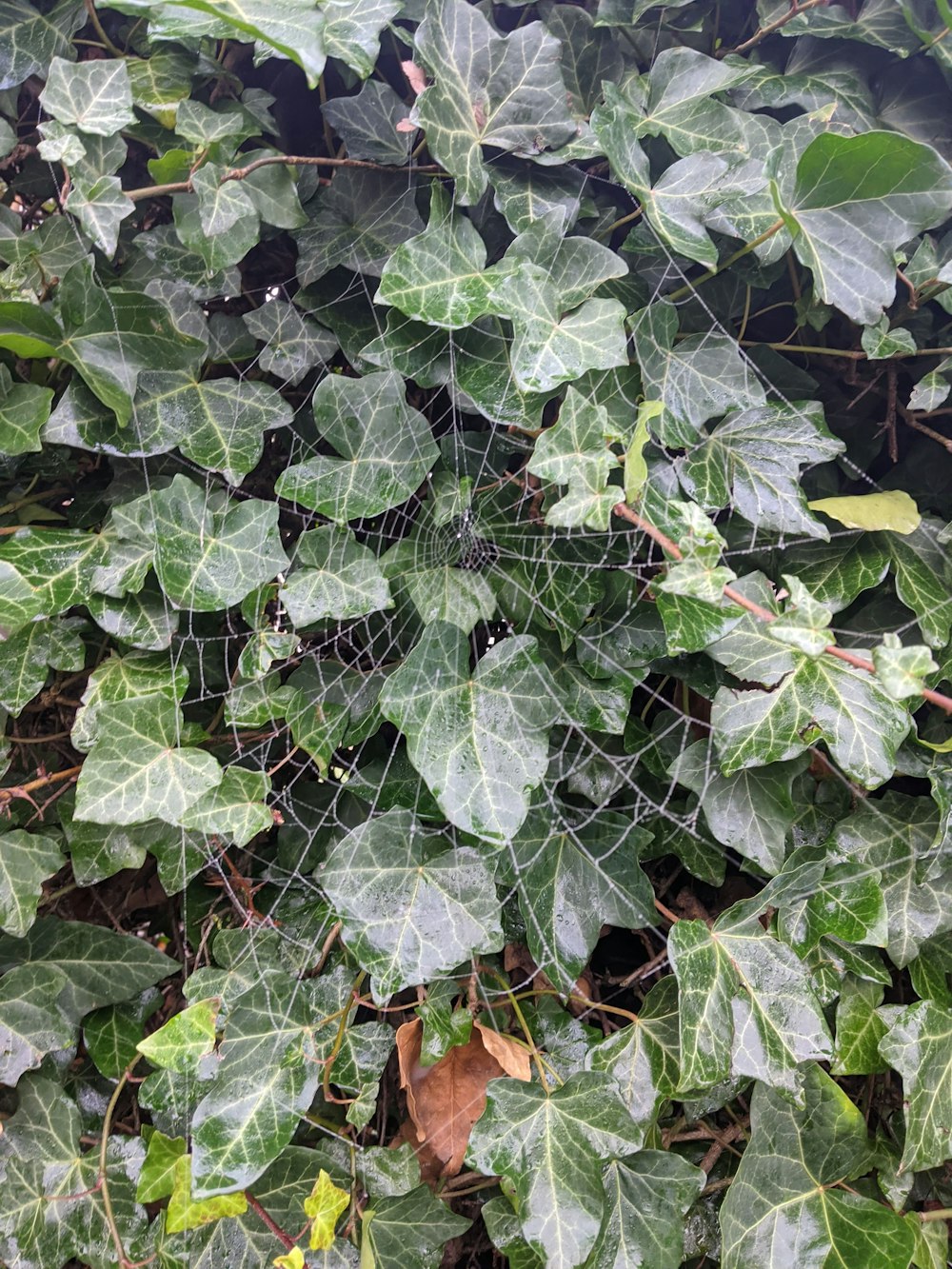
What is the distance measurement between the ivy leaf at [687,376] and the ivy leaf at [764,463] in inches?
0.8

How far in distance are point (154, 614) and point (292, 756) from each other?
0.20 metres

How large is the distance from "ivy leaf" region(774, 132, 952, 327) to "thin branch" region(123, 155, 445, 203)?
1.14 ft

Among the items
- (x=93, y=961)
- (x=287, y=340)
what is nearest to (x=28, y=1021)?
(x=93, y=961)

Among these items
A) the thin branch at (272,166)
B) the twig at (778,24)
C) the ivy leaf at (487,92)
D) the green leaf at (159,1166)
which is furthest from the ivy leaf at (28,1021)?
the twig at (778,24)

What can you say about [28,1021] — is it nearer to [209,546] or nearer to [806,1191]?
[209,546]

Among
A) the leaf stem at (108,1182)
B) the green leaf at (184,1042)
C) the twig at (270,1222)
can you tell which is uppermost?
the green leaf at (184,1042)

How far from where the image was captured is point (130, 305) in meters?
0.75

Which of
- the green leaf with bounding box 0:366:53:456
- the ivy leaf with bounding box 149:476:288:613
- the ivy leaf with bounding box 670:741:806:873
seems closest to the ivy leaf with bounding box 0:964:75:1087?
the ivy leaf with bounding box 149:476:288:613

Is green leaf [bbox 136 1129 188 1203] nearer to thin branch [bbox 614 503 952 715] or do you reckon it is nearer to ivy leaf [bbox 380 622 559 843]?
ivy leaf [bbox 380 622 559 843]

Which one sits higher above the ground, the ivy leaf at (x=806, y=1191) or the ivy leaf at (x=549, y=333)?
the ivy leaf at (x=549, y=333)

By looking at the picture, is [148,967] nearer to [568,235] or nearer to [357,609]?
[357,609]

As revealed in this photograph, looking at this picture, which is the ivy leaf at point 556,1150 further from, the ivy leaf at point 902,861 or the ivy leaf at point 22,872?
the ivy leaf at point 22,872

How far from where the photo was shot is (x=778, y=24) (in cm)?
76

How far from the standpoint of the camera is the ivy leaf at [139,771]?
2.33ft
